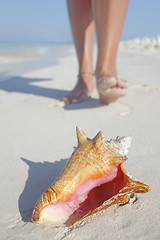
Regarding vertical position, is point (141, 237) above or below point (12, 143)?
above

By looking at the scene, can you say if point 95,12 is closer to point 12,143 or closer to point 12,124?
point 12,124

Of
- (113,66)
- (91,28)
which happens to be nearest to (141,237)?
(113,66)

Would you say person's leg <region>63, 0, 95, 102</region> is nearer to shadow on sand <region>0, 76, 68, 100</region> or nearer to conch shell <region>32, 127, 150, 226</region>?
shadow on sand <region>0, 76, 68, 100</region>

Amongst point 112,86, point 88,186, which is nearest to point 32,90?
point 112,86

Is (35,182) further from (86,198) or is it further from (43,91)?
(43,91)

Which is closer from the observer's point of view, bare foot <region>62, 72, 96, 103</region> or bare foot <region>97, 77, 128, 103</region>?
bare foot <region>97, 77, 128, 103</region>

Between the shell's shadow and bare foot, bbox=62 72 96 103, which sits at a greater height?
the shell's shadow

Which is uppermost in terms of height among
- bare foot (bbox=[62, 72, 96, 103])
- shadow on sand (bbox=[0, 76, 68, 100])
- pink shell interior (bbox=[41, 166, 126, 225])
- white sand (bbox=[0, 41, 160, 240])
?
pink shell interior (bbox=[41, 166, 126, 225])

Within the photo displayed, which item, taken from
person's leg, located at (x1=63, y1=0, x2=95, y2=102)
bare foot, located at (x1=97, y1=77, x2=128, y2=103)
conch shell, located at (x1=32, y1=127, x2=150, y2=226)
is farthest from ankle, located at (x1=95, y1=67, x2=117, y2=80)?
conch shell, located at (x1=32, y1=127, x2=150, y2=226)
